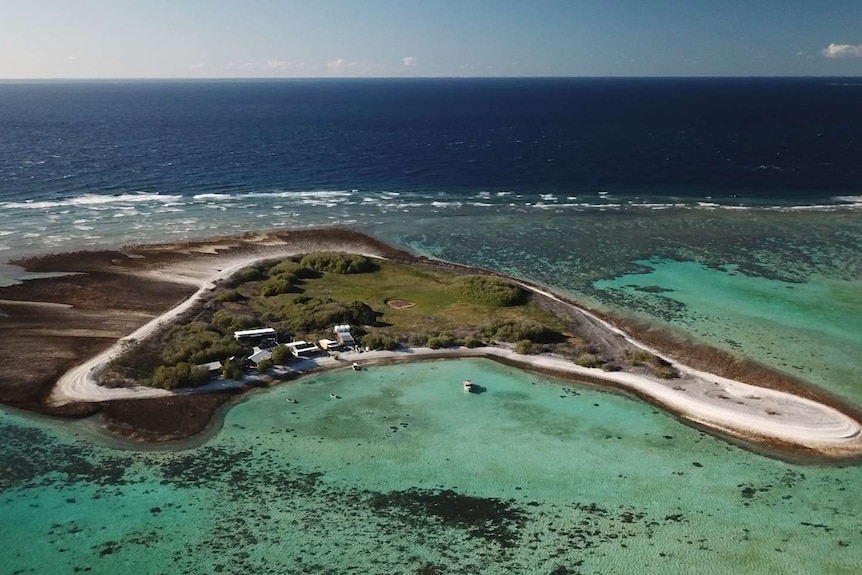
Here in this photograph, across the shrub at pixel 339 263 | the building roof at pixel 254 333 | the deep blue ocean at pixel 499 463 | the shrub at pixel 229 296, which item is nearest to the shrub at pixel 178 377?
the deep blue ocean at pixel 499 463

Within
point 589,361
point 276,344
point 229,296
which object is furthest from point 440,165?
point 589,361

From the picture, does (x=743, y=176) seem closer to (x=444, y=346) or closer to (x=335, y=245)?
(x=335, y=245)

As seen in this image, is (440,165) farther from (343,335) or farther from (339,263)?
(343,335)

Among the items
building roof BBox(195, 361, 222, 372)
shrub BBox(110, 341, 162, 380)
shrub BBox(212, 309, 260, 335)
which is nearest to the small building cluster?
shrub BBox(212, 309, 260, 335)

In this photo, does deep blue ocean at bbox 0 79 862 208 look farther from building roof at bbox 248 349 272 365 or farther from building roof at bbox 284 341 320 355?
building roof at bbox 248 349 272 365

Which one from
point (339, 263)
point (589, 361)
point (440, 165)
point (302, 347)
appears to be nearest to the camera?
point (589, 361)

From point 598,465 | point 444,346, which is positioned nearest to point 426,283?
point 444,346

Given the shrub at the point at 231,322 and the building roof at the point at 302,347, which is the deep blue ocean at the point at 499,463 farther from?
the shrub at the point at 231,322
